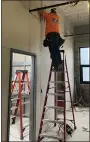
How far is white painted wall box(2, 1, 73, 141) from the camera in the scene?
2.42 metres

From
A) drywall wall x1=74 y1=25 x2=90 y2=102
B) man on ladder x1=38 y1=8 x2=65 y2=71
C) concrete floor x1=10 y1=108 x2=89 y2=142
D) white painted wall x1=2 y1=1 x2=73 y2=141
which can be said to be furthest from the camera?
drywall wall x1=74 y1=25 x2=90 y2=102

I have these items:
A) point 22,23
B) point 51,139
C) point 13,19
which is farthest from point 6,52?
point 51,139

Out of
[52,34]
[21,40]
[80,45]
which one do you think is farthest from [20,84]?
[80,45]

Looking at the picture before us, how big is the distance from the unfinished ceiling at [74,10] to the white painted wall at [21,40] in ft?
1.03

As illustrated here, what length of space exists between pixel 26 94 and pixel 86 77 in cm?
375

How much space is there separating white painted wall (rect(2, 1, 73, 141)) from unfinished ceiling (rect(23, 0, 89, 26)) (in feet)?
1.03

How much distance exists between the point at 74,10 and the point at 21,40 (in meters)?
2.94

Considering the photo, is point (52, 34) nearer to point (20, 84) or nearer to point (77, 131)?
point (20, 84)

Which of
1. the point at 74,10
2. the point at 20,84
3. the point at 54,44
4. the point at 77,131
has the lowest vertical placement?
the point at 77,131

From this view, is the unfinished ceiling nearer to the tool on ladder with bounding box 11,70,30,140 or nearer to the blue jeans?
the blue jeans

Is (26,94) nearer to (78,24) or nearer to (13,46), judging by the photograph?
(13,46)

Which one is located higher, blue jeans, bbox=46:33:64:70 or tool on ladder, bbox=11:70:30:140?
blue jeans, bbox=46:33:64:70

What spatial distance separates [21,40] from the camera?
2.90 meters

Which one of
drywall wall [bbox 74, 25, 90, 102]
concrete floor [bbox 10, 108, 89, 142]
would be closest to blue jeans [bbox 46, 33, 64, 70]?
concrete floor [bbox 10, 108, 89, 142]
